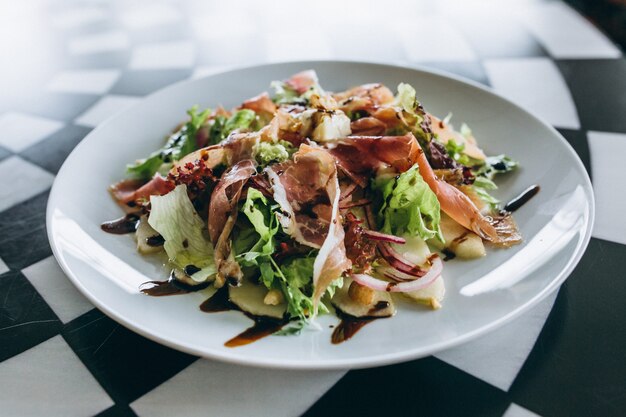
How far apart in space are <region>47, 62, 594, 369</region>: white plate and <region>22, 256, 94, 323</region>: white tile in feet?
0.45

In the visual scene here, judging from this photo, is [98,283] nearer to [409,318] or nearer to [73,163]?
[73,163]

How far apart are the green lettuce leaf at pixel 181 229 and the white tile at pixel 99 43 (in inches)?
77.2

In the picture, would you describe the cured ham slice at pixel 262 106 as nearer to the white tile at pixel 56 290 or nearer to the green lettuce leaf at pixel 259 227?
the green lettuce leaf at pixel 259 227

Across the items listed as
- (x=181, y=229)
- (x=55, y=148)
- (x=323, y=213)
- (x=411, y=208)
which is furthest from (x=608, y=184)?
(x=55, y=148)

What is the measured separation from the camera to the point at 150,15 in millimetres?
3658

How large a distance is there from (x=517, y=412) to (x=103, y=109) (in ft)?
7.28

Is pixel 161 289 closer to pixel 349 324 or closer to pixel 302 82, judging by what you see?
pixel 349 324

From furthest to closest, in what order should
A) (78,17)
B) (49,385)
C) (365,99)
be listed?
(78,17) → (365,99) → (49,385)

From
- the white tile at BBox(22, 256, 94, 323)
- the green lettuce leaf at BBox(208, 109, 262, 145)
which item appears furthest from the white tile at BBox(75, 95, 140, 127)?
the white tile at BBox(22, 256, 94, 323)

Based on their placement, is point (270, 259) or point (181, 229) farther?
point (181, 229)

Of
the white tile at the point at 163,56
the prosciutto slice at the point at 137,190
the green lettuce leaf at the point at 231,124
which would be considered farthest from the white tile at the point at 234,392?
the white tile at the point at 163,56

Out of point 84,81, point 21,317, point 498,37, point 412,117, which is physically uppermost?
point 412,117

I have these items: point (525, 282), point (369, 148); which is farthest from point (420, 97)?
point (525, 282)

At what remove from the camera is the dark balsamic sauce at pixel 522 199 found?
5.54 ft
